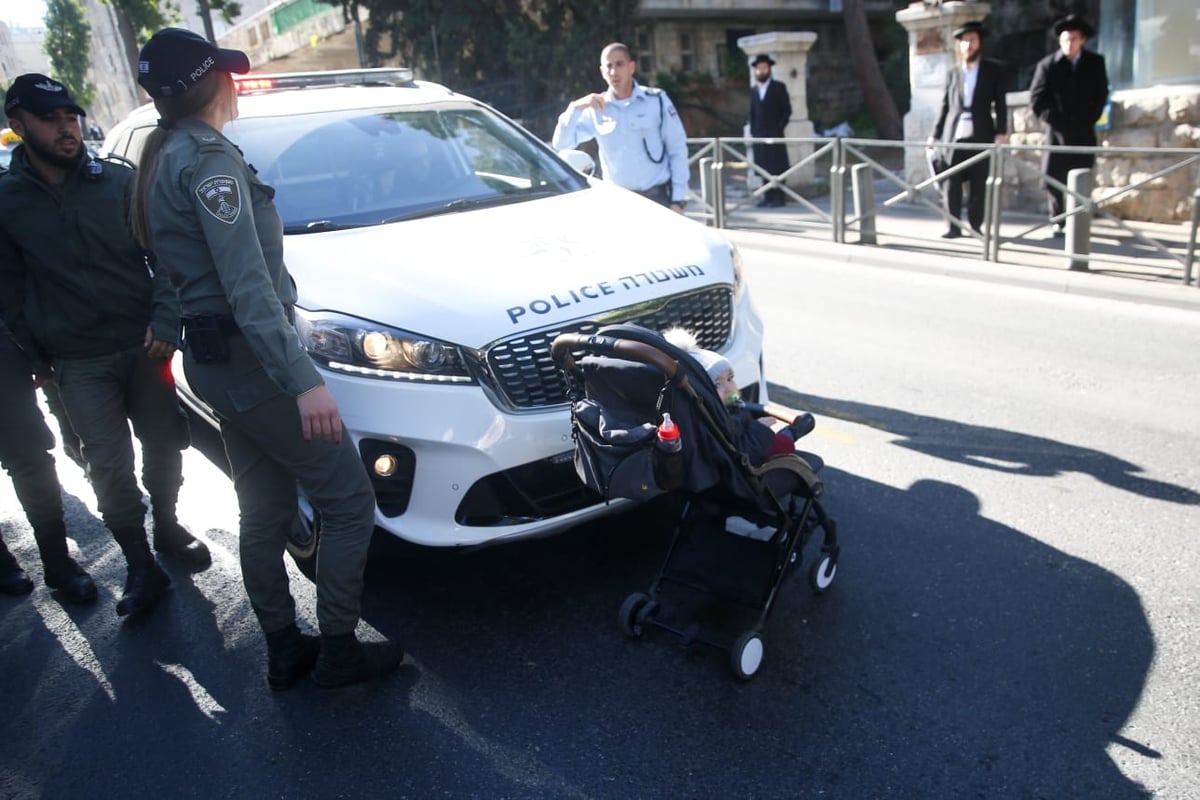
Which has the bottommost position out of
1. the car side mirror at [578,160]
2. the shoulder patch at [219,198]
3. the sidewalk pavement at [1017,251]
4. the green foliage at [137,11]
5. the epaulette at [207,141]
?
the sidewalk pavement at [1017,251]

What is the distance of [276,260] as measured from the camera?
3043 millimetres

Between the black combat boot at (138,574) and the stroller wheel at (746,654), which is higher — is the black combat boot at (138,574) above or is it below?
above

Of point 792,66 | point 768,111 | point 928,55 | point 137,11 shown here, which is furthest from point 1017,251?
point 137,11

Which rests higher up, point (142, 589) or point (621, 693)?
point (142, 589)

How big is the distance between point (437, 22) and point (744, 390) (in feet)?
66.3

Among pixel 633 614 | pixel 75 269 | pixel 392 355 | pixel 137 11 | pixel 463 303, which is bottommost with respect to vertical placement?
pixel 633 614

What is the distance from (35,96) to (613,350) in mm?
2348

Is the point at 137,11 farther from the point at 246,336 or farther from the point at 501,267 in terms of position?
the point at 246,336

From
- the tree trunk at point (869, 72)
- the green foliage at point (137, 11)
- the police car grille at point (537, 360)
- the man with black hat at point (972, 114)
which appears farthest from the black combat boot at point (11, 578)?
the green foliage at point (137, 11)

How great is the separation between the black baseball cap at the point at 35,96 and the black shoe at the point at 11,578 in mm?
1970

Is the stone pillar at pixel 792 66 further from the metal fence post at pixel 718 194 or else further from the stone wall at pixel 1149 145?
the stone wall at pixel 1149 145

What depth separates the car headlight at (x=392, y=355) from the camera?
3.46 metres

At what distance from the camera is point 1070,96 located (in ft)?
31.0

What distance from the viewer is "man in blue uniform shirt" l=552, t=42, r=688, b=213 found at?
646 centimetres
